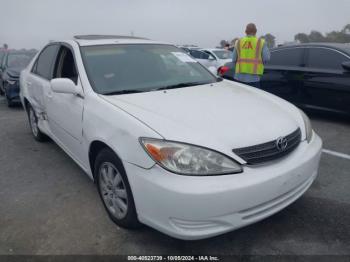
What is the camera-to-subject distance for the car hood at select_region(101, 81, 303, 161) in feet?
7.00

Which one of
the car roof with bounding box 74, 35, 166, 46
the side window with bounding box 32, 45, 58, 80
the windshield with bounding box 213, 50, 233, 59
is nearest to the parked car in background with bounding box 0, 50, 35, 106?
the side window with bounding box 32, 45, 58, 80

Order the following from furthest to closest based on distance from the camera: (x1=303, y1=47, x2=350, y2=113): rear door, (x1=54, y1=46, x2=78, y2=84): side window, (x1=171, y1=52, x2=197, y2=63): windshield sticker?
(x1=303, y1=47, x2=350, y2=113): rear door < (x1=171, y1=52, x2=197, y2=63): windshield sticker < (x1=54, y1=46, x2=78, y2=84): side window

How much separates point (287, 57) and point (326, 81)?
959 mm

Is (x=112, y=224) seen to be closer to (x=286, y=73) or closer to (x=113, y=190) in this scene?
(x=113, y=190)

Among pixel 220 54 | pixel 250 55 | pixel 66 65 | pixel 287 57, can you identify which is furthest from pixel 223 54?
pixel 66 65

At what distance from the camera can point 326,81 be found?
5234mm

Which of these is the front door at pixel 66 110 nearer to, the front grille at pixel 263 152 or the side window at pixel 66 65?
the side window at pixel 66 65

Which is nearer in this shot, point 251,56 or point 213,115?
Answer: point 213,115

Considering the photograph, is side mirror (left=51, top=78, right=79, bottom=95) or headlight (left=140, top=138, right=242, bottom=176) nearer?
headlight (left=140, top=138, right=242, bottom=176)

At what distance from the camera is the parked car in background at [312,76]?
509cm

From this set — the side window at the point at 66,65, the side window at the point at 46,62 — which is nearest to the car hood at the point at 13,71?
the side window at the point at 46,62

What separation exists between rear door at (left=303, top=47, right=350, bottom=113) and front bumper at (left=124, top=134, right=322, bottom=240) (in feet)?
11.4

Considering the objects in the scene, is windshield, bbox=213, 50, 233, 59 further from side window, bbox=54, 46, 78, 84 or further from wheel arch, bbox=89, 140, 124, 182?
wheel arch, bbox=89, 140, 124, 182

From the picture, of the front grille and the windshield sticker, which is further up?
the windshield sticker
